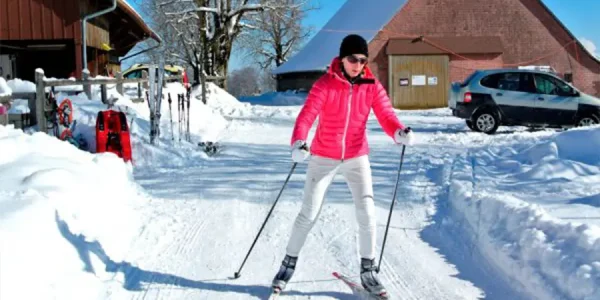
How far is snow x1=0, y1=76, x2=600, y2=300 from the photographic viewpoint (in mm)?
5094

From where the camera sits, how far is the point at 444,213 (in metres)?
7.87

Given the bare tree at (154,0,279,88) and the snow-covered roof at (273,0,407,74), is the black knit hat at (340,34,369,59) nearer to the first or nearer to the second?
the snow-covered roof at (273,0,407,74)

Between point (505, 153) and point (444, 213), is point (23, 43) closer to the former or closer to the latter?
point (505, 153)

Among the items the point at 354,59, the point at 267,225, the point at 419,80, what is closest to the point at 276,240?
the point at 267,225

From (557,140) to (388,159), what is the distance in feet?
9.75

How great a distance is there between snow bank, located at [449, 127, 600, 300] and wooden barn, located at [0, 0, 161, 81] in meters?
15.7

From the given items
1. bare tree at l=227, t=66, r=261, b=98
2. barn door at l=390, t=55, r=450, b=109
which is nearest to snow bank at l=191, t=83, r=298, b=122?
barn door at l=390, t=55, r=450, b=109

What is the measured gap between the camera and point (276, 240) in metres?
6.73

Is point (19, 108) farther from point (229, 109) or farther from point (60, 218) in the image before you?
point (229, 109)

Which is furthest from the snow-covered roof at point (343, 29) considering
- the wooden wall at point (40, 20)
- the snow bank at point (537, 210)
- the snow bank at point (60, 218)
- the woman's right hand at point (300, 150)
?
the woman's right hand at point (300, 150)

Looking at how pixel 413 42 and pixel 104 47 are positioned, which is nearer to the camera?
pixel 104 47

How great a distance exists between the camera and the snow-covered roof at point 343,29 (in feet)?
106

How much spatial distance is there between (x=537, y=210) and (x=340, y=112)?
257 centimetres

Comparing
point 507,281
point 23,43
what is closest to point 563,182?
point 507,281
